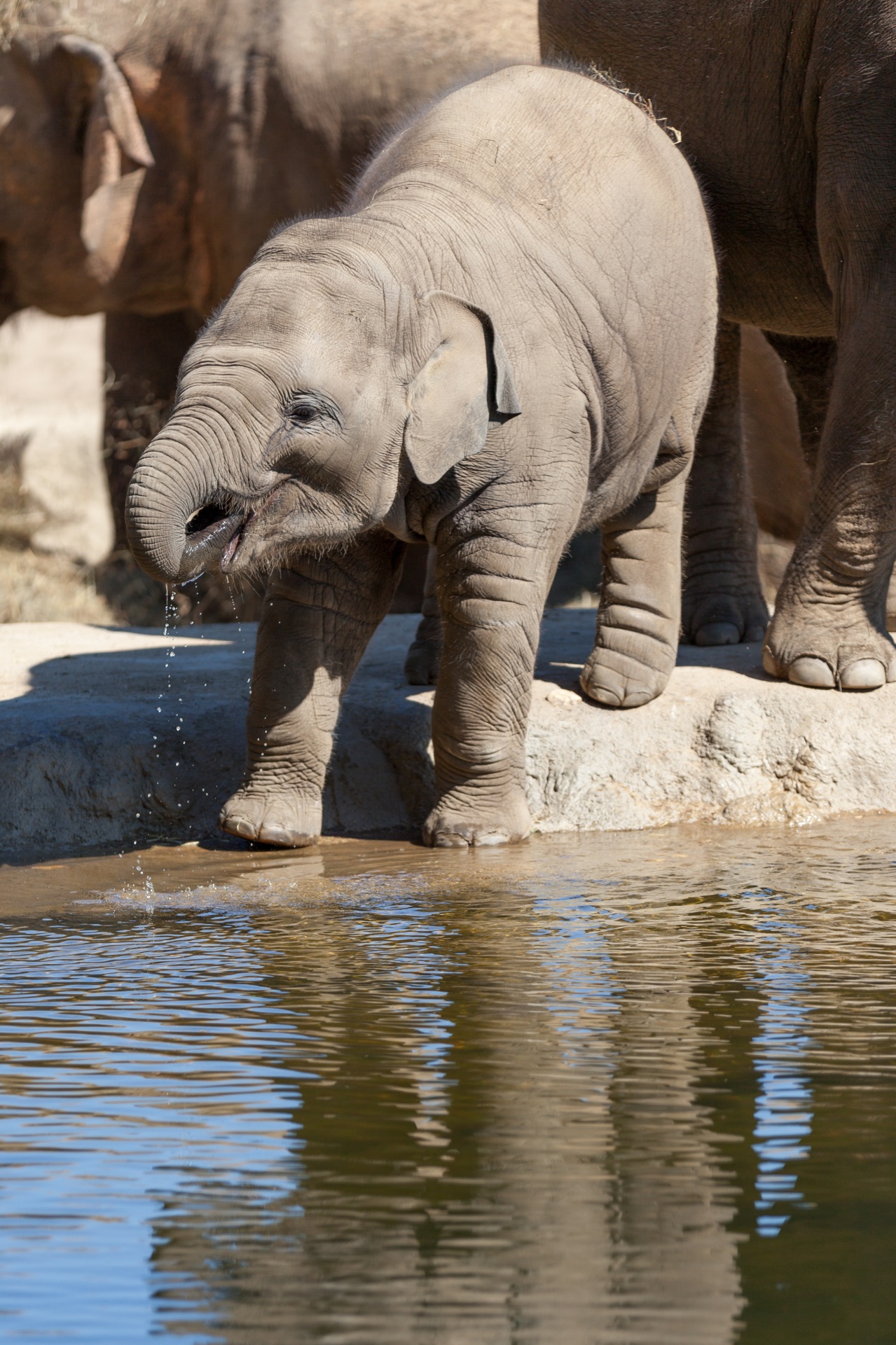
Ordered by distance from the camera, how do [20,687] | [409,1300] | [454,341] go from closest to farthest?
1. [409,1300]
2. [454,341]
3. [20,687]

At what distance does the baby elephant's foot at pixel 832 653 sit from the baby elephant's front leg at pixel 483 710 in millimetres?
1072

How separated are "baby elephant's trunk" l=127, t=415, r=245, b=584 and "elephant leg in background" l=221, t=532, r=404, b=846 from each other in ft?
2.58

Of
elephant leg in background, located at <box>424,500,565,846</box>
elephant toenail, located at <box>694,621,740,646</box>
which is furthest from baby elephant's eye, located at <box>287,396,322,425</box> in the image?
elephant toenail, located at <box>694,621,740,646</box>

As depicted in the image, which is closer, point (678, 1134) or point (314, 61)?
point (678, 1134)

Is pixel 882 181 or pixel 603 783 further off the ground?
pixel 882 181

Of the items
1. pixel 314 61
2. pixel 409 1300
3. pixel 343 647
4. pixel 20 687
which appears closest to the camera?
pixel 409 1300

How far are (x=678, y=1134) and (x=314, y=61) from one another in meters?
6.73

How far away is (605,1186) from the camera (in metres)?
2.53

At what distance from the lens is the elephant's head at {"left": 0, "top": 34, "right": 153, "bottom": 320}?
901 cm

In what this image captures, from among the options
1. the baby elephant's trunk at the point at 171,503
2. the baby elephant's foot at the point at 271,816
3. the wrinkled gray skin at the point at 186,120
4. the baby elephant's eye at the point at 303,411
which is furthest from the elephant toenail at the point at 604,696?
the wrinkled gray skin at the point at 186,120

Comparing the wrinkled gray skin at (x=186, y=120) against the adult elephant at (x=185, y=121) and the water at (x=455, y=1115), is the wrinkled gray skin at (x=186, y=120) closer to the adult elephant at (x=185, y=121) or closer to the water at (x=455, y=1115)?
the adult elephant at (x=185, y=121)

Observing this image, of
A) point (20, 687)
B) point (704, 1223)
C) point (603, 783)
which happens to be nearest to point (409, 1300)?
point (704, 1223)

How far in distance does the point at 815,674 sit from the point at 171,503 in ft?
7.91

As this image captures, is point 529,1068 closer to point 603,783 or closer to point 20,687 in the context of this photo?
point 603,783
